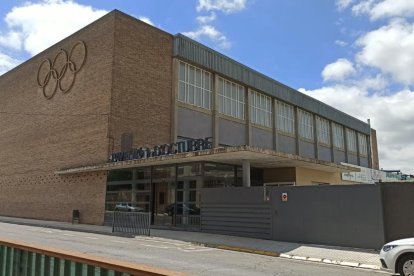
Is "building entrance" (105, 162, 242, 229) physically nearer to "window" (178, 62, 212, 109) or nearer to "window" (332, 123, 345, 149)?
"window" (178, 62, 212, 109)

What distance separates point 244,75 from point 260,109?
4035mm

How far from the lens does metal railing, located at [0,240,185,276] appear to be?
2838 mm

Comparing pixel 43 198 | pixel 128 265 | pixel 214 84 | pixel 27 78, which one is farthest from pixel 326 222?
pixel 27 78

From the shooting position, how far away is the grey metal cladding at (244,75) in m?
32.9

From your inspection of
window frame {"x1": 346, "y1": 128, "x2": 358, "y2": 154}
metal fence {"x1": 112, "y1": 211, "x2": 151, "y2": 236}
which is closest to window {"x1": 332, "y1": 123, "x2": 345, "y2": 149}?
window frame {"x1": 346, "y1": 128, "x2": 358, "y2": 154}

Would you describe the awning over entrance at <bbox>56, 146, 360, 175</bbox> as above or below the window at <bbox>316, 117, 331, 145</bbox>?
below

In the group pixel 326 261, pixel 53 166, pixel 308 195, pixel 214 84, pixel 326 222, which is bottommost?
pixel 326 261

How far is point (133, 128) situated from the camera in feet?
93.7

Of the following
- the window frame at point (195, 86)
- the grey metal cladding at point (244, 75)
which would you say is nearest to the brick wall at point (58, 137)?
the window frame at point (195, 86)

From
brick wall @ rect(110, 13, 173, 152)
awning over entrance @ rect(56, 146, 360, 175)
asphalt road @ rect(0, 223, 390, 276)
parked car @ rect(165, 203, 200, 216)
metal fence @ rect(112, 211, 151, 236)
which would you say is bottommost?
asphalt road @ rect(0, 223, 390, 276)

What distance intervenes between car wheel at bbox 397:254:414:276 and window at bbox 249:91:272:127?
30333mm

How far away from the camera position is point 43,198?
32562 mm

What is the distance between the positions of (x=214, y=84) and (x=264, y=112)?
26.4 feet

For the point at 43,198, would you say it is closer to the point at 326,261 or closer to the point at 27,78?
the point at 27,78
